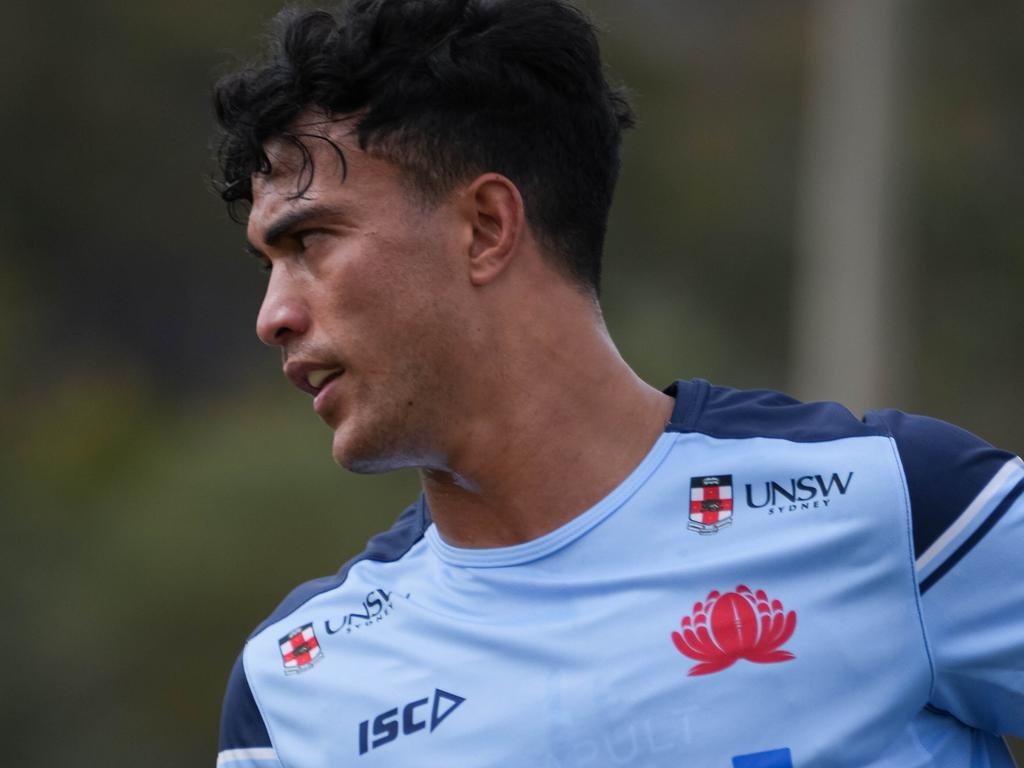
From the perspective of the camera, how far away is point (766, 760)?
8.20 feet

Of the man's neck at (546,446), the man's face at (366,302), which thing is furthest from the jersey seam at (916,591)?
the man's face at (366,302)

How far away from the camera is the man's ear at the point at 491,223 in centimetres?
278

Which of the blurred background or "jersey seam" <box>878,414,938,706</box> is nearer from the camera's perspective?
"jersey seam" <box>878,414,938,706</box>

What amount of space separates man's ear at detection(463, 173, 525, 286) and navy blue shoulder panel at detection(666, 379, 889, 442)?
1.26 ft

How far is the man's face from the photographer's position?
2.70 metres

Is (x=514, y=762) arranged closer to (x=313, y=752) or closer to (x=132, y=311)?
(x=313, y=752)

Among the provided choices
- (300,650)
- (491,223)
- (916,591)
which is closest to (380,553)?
(300,650)

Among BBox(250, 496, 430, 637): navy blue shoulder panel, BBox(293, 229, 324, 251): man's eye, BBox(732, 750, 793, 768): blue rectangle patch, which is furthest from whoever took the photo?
BBox(250, 496, 430, 637): navy blue shoulder panel

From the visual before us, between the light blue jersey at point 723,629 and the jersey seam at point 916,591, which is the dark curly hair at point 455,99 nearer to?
the light blue jersey at point 723,629

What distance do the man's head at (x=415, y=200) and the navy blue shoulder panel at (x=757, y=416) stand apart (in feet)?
0.77

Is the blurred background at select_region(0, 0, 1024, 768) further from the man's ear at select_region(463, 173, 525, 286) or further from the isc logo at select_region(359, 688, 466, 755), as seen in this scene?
the isc logo at select_region(359, 688, 466, 755)

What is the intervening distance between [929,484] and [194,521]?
413 inches

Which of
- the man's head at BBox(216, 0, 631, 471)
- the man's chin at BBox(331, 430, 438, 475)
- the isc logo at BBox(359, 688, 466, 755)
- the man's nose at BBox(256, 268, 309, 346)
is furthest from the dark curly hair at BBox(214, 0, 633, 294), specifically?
the isc logo at BBox(359, 688, 466, 755)

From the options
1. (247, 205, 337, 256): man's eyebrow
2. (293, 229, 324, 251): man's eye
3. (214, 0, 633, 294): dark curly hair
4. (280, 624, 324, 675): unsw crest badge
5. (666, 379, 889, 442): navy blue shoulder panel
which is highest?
(214, 0, 633, 294): dark curly hair
